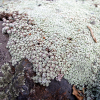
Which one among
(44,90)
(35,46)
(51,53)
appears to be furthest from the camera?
(35,46)

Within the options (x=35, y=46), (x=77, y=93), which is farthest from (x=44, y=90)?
(x=35, y=46)

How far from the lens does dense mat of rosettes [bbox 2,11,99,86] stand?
2.38 meters

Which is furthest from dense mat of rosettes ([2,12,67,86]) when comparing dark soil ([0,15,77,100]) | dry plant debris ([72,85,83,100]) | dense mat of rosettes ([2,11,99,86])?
dry plant debris ([72,85,83,100])

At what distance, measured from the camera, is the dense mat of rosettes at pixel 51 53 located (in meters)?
2.38

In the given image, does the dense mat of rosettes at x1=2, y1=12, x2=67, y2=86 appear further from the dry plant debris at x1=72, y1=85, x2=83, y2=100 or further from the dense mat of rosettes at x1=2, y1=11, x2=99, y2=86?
the dry plant debris at x1=72, y1=85, x2=83, y2=100

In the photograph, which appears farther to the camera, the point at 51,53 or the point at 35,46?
Answer: the point at 35,46

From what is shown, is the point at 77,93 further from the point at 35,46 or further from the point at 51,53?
the point at 35,46

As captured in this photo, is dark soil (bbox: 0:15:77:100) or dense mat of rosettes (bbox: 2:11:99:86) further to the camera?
dense mat of rosettes (bbox: 2:11:99:86)

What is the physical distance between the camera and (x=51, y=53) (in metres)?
2.49

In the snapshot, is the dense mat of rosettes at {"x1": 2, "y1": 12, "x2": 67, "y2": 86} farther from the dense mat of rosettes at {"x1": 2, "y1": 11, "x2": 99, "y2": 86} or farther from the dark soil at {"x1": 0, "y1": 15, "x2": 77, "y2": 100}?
the dark soil at {"x1": 0, "y1": 15, "x2": 77, "y2": 100}

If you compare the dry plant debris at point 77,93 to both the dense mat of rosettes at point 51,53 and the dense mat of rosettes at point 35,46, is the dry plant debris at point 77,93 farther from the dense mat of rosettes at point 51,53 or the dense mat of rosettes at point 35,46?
the dense mat of rosettes at point 35,46

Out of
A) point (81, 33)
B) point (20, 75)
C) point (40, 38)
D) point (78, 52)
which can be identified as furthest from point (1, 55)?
point (81, 33)

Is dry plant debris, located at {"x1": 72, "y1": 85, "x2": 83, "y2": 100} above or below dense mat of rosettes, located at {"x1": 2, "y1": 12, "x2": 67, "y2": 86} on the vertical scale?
below

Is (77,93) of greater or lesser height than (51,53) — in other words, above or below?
below
